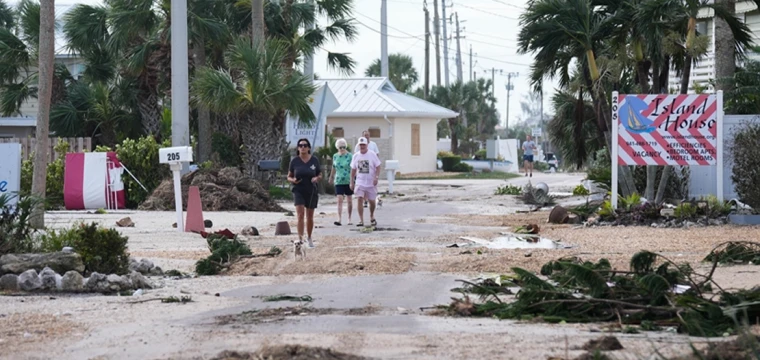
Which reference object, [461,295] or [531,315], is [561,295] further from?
[461,295]

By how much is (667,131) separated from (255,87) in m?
11.9

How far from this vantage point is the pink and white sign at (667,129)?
66.9 feet

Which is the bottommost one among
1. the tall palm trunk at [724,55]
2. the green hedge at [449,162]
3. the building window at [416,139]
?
the green hedge at [449,162]

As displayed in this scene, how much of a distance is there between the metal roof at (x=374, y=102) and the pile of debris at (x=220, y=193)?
21989 mm

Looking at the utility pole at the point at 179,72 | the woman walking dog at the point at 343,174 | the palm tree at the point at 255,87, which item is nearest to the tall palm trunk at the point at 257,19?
the palm tree at the point at 255,87

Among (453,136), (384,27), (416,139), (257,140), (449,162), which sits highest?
(384,27)

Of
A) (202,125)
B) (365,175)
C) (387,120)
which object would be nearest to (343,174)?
(365,175)

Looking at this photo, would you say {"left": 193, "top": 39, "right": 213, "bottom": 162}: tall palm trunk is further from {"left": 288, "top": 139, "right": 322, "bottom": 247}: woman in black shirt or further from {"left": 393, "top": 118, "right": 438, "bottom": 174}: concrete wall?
{"left": 393, "top": 118, "right": 438, "bottom": 174}: concrete wall

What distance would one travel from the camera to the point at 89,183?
25.7 meters

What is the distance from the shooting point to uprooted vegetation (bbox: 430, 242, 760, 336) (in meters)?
8.37

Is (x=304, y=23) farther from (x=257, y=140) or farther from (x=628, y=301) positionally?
(x=628, y=301)

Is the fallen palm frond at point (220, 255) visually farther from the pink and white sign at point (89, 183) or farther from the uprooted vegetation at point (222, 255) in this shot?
the pink and white sign at point (89, 183)

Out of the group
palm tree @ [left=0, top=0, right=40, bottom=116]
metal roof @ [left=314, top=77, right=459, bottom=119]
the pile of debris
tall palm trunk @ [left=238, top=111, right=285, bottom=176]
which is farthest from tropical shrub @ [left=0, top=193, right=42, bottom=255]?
metal roof @ [left=314, top=77, right=459, bottom=119]

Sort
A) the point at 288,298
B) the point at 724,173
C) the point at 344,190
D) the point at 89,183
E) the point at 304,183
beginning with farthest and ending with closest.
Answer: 1. the point at 89,183
2. the point at 724,173
3. the point at 344,190
4. the point at 304,183
5. the point at 288,298
